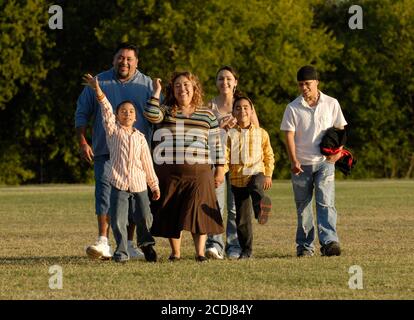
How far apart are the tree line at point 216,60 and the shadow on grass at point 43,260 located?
38.0 m

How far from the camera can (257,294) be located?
31.8 feet

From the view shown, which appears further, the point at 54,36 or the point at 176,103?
the point at 54,36

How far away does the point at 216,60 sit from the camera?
52.6 m

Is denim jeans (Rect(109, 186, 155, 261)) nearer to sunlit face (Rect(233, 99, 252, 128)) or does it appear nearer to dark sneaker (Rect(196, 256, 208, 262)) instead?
dark sneaker (Rect(196, 256, 208, 262))

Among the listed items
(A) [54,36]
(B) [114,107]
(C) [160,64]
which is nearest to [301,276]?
(B) [114,107]

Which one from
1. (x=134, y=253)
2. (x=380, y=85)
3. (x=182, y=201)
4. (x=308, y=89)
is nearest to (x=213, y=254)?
(x=182, y=201)

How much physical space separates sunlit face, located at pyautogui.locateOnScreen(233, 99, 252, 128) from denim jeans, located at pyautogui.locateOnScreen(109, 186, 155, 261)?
4.57ft

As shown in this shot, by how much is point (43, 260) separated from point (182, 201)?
1.63 m

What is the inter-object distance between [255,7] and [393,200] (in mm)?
28622

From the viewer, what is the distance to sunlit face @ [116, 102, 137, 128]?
12641 millimetres

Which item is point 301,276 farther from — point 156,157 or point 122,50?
point 122,50

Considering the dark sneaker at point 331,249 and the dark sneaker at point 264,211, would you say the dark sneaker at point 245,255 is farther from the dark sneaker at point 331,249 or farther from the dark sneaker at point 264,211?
the dark sneaker at point 331,249

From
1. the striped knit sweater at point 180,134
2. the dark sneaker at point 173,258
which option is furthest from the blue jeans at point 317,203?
the dark sneaker at point 173,258

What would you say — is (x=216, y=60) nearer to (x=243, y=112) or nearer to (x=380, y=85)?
(x=380, y=85)
